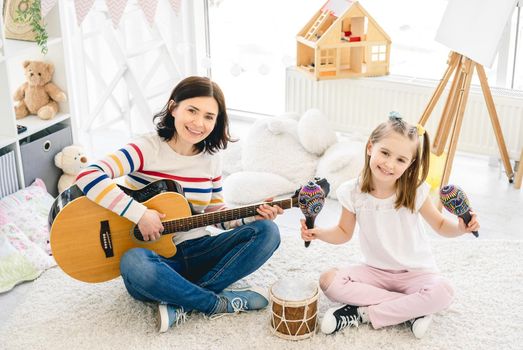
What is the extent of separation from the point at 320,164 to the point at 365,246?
0.99 m

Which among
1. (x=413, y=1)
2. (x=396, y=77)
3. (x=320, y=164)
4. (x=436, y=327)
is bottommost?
(x=436, y=327)

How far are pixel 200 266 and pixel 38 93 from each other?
3.82ft

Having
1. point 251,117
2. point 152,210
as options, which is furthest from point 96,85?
point 152,210

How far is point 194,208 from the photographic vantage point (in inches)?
91.4

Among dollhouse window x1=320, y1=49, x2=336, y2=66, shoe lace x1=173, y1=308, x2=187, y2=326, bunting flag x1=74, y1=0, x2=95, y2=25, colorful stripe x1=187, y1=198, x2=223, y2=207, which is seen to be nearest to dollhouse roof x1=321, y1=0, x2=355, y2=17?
dollhouse window x1=320, y1=49, x2=336, y2=66

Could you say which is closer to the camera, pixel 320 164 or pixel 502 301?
pixel 502 301

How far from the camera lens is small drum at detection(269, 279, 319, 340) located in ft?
6.86

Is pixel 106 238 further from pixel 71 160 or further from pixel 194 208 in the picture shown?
pixel 71 160

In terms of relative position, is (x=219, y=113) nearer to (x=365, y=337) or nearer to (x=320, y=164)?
(x=365, y=337)

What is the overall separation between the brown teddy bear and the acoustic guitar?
0.93 meters

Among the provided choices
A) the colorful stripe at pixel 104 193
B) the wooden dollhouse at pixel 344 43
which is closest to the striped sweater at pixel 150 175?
the colorful stripe at pixel 104 193

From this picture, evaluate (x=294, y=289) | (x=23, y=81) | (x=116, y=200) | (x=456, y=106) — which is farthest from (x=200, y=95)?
(x=23, y=81)

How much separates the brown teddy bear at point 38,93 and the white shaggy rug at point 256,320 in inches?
30.9

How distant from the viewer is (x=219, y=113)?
89.8 inches
